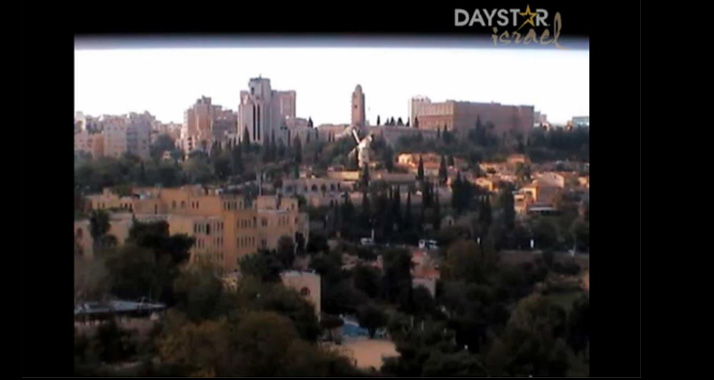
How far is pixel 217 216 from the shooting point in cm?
393

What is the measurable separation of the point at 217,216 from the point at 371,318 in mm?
866

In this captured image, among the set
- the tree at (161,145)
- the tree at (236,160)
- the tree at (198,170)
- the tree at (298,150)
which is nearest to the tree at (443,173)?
the tree at (298,150)

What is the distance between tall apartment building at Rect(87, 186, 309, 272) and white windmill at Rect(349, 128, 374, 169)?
364mm

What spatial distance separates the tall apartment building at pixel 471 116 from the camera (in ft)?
13.1

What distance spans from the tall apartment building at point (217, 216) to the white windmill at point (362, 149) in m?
0.36

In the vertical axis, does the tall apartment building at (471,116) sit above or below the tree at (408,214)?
above

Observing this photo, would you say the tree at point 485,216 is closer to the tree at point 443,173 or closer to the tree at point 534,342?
the tree at point 443,173

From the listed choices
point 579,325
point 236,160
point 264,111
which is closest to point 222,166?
point 236,160

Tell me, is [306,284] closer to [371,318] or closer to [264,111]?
[371,318]

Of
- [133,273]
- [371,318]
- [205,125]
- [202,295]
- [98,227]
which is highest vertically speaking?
[205,125]

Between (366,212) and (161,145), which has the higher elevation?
(161,145)

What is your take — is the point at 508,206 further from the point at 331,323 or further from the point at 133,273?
the point at 133,273

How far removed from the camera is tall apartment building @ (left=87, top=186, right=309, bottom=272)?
3.94 m
